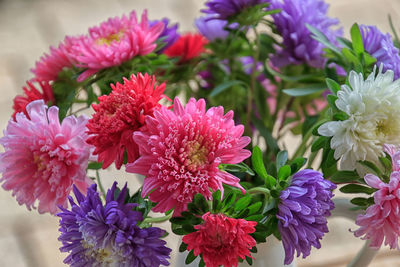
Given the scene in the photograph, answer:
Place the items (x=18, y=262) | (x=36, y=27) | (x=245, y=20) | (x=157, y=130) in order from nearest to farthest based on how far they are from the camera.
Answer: (x=157, y=130), (x=245, y=20), (x=18, y=262), (x=36, y=27)

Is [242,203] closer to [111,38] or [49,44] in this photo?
[111,38]

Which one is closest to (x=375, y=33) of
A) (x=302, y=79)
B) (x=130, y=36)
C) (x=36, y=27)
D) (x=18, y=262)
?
(x=302, y=79)

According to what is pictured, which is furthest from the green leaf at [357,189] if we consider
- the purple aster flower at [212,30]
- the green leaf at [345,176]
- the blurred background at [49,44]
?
the blurred background at [49,44]

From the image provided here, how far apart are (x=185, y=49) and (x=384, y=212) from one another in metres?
0.25

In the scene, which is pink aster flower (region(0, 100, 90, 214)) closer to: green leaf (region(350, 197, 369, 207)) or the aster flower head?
the aster flower head

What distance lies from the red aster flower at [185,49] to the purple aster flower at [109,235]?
20 centimetres

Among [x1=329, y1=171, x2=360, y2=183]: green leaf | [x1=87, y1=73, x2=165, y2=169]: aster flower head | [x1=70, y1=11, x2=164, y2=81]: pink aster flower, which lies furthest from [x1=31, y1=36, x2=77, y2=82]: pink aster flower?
[x1=329, y1=171, x2=360, y2=183]: green leaf

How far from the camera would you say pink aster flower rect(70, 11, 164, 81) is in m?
0.40

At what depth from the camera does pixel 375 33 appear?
407 millimetres

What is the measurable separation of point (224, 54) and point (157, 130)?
209mm

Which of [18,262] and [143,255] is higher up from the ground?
[143,255]

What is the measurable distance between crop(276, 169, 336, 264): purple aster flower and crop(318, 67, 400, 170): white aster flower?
2cm

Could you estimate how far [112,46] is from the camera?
0.40 metres

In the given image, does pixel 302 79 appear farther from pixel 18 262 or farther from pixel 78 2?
pixel 78 2
